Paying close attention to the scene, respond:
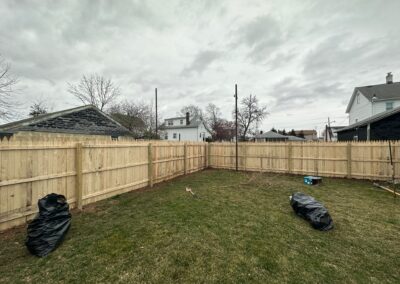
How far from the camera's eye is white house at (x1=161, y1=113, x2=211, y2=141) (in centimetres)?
3500

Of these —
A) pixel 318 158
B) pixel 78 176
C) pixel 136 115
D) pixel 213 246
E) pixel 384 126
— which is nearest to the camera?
pixel 213 246

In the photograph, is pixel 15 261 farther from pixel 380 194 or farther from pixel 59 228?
pixel 380 194

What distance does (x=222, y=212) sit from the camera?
503 centimetres

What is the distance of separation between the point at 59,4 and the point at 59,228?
8956 millimetres

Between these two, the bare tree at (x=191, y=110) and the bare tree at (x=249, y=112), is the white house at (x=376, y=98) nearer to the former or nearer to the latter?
the bare tree at (x=249, y=112)

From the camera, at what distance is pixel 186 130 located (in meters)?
35.8

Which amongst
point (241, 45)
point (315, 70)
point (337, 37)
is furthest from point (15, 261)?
point (315, 70)

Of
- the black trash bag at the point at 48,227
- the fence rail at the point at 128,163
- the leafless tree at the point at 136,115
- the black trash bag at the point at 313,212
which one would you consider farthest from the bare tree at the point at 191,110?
the black trash bag at the point at 48,227

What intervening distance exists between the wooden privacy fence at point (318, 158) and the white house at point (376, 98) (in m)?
14.5

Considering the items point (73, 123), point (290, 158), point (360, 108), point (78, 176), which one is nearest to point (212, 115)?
point (360, 108)

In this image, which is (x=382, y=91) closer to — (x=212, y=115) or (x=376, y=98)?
(x=376, y=98)

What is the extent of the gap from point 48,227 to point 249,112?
37861mm

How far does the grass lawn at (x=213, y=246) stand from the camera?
2.65m

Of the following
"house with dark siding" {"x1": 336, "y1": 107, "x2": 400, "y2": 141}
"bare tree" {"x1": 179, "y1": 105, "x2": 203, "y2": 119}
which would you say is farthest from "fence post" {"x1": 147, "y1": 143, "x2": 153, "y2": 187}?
"bare tree" {"x1": 179, "y1": 105, "x2": 203, "y2": 119}
